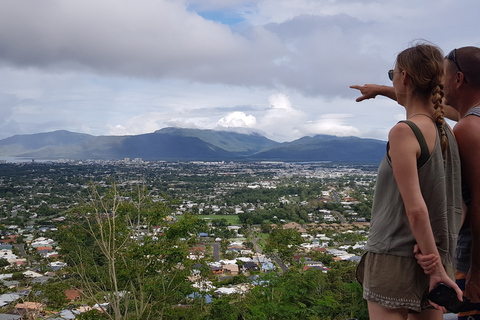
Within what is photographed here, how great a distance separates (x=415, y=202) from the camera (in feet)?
3.28

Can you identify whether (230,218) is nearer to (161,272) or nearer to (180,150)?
(161,272)

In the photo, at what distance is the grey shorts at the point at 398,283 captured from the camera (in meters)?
1.04

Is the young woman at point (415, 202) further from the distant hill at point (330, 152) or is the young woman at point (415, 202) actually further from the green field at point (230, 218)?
the distant hill at point (330, 152)

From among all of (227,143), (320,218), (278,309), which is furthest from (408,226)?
(227,143)

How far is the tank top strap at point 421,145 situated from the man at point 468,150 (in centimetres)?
25

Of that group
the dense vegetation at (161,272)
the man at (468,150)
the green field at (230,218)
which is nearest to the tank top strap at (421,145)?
the man at (468,150)

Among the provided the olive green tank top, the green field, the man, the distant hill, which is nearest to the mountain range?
the distant hill

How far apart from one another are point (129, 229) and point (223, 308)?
1469mm

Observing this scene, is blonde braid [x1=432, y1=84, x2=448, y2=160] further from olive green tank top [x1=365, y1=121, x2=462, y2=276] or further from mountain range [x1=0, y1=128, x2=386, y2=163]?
mountain range [x1=0, y1=128, x2=386, y2=163]

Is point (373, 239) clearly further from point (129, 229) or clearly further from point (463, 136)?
point (129, 229)

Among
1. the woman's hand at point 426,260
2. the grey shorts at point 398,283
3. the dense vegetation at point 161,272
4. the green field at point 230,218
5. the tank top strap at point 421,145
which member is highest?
the tank top strap at point 421,145

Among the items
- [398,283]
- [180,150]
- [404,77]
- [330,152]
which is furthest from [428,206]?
[180,150]

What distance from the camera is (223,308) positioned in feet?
14.5

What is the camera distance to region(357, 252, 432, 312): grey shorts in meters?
1.04
